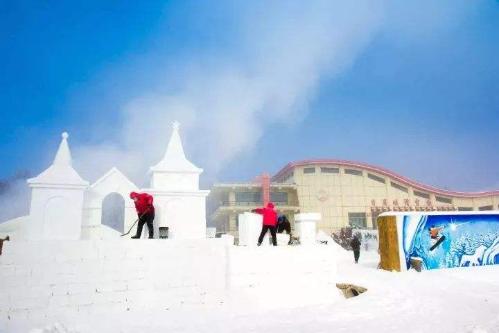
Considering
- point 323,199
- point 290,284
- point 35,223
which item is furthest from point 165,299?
point 323,199

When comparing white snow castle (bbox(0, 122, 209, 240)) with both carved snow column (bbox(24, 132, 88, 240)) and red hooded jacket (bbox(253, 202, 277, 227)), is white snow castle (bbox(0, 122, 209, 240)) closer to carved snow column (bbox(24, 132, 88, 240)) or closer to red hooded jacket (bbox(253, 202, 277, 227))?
carved snow column (bbox(24, 132, 88, 240))

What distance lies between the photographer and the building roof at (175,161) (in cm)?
1369

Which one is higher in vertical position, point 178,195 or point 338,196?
point 338,196

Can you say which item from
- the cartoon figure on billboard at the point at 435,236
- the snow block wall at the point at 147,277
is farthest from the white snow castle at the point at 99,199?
the cartoon figure on billboard at the point at 435,236

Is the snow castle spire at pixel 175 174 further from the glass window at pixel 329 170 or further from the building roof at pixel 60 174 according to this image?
the glass window at pixel 329 170

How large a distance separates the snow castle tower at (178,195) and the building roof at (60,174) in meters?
2.73

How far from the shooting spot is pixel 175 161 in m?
14.0

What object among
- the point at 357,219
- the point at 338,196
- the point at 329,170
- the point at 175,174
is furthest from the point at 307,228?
the point at 357,219

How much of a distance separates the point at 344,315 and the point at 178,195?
7.29 metres

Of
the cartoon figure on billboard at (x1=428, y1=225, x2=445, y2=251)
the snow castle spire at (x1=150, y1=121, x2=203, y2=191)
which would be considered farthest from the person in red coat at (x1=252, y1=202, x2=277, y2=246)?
the cartoon figure on billboard at (x1=428, y1=225, x2=445, y2=251)

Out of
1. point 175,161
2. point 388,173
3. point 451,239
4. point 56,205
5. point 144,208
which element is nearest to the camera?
point 144,208

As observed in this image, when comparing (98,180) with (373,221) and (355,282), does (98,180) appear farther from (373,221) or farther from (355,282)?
(373,221)

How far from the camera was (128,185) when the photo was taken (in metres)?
13.9

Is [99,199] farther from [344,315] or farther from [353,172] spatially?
[353,172]
